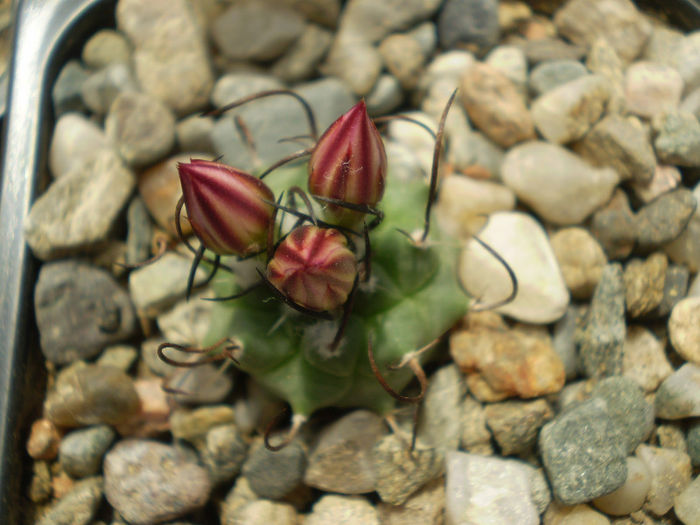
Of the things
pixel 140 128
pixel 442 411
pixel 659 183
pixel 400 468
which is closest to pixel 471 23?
pixel 659 183

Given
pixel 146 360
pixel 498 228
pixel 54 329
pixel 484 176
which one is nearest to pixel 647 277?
pixel 498 228

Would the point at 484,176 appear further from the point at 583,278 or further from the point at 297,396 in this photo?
the point at 297,396

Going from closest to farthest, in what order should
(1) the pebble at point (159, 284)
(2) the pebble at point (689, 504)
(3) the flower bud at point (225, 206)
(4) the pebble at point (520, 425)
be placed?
1. (3) the flower bud at point (225, 206)
2. (2) the pebble at point (689, 504)
3. (4) the pebble at point (520, 425)
4. (1) the pebble at point (159, 284)

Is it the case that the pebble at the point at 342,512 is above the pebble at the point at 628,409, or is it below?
below

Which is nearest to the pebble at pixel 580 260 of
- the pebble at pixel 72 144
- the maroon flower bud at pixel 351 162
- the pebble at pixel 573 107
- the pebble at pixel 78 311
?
the pebble at pixel 573 107

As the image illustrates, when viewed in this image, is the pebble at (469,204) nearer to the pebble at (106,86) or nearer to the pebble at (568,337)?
the pebble at (568,337)
